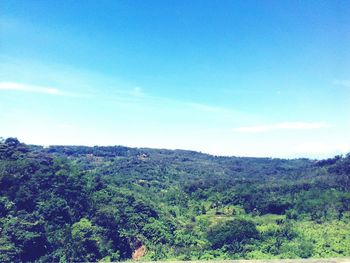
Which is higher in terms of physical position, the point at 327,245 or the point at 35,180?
the point at 35,180

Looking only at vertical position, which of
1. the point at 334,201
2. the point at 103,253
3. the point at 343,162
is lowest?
the point at 103,253

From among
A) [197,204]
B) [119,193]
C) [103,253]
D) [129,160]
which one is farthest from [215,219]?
[129,160]

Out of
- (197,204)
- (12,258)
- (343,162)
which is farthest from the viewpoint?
(343,162)

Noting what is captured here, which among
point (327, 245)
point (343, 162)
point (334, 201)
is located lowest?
point (327, 245)

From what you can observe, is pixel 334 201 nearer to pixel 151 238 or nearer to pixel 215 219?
pixel 215 219

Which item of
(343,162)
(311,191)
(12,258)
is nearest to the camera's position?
(12,258)

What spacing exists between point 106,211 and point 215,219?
48.7 feet

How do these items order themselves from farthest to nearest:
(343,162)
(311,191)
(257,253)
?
(343,162) → (311,191) → (257,253)

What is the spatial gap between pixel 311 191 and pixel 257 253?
21793 millimetres

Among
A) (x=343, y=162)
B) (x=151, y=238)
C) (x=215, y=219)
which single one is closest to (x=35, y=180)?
(x=151, y=238)

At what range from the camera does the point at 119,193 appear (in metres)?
45.8

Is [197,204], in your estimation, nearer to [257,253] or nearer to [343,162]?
[257,253]

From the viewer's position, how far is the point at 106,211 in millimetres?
39156

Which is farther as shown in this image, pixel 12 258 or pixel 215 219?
pixel 215 219
